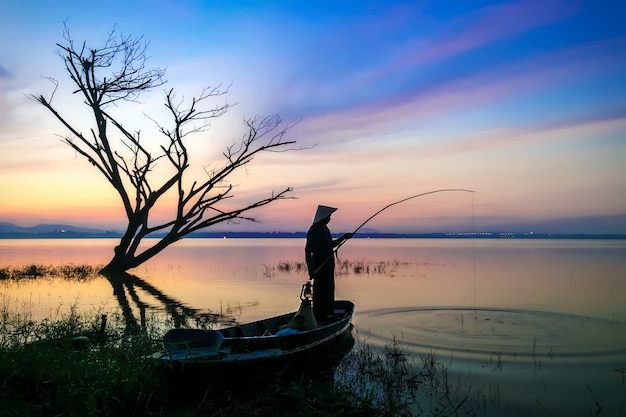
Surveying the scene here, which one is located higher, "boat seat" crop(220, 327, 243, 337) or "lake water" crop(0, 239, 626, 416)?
"boat seat" crop(220, 327, 243, 337)

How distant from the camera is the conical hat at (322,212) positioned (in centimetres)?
990

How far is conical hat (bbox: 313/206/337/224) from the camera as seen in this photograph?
9.90 meters

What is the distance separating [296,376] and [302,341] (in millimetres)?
552

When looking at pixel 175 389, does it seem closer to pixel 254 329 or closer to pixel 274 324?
pixel 254 329

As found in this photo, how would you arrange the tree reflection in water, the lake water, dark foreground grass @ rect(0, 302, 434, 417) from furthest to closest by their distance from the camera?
1. the tree reflection in water
2. the lake water
3. dark foreground grass @ rect(0, 302, 434, 417)

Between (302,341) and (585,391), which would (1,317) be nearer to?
(302,341)

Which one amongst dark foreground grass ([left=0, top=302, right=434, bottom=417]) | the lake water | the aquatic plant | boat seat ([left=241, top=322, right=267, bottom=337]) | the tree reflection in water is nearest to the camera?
dark foreground grass ([left=0, top=302, right=434, bottom=417])

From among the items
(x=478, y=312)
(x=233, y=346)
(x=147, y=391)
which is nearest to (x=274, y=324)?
(x=233, y=346)

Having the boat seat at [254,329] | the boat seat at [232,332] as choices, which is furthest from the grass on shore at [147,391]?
the boat seat at [254,329]

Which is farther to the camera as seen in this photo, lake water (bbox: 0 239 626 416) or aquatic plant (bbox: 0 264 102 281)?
aquatic plant (bbox: 0 264 102 281)

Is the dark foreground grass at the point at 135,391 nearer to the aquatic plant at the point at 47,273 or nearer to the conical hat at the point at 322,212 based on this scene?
the conical hat at the point at 322,212

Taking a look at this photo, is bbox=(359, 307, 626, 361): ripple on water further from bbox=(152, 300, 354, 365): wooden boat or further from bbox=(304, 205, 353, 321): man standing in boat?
bbox=(152, 300, 354, 365): wooden boat

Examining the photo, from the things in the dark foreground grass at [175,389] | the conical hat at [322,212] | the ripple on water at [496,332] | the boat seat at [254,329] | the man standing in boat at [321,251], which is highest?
the conical hat at [322,212]

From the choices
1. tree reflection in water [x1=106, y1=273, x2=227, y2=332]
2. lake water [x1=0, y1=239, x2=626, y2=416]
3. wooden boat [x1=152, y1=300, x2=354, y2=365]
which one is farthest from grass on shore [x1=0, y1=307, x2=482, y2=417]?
tree reflection in water [x1=106, y1=273, x2=227, y2=332]
